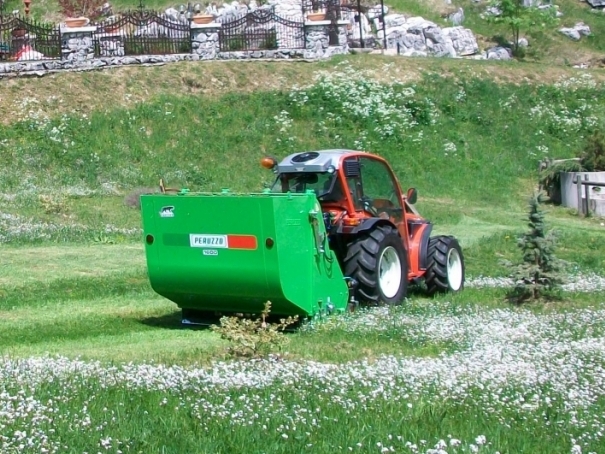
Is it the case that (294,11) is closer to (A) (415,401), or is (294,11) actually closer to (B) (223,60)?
(B) (223,60)

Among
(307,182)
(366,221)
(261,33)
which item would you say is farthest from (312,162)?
(261,33)

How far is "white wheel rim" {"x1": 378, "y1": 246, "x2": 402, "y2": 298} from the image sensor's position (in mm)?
12672

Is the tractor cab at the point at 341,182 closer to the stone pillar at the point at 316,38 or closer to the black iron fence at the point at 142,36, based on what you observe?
the black iron fence at the point at 142,36

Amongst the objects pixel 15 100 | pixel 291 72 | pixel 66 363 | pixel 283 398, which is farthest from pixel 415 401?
pixel 291 72

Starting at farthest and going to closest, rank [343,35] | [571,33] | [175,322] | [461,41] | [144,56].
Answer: [571,33] < [461,41] < [343,35] < [144,56] < [175,322]

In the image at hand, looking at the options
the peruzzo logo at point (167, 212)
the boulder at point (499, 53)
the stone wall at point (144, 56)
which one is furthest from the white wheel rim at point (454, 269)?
the boulder at point (499, 53)

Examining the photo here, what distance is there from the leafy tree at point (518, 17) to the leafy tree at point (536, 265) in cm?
3138

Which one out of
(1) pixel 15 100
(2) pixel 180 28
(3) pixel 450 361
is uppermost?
(2) pixel 180 28

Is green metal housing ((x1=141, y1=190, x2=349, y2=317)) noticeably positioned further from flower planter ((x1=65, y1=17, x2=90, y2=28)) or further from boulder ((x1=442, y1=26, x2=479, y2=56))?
boulder ((x1=442, y1=26, x2=479, y2=56))

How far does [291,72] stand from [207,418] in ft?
88.5

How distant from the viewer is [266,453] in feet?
19.9

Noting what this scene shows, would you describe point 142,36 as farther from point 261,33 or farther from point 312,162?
point 312,162

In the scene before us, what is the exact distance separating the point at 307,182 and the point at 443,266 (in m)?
2.38

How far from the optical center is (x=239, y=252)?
35.6ft
